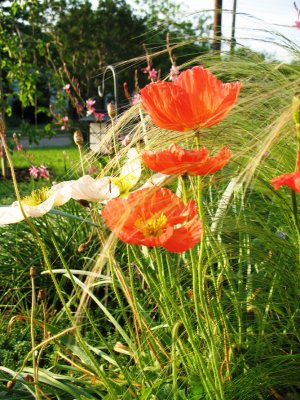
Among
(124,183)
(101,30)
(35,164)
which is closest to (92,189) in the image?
(124,183)

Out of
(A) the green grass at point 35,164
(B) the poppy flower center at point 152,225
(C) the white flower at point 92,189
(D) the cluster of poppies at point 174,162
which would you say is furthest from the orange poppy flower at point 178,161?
(A) the green grass at point 35,164

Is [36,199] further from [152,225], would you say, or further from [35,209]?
[152,225]

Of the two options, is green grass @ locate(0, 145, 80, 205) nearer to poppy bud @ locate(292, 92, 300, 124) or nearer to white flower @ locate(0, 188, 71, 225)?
white flower @ locate(0, 188, 71, 225)

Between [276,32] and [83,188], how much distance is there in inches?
23.0

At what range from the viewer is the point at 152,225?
2.87 ft

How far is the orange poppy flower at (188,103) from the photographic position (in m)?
0.83

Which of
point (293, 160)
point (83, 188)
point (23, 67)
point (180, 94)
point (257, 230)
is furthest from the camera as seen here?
point (23, 67)

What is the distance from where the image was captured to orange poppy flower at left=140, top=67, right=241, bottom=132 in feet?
2.73

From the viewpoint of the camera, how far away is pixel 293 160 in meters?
1.30

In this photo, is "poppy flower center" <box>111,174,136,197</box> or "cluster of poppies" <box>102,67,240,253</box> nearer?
"cluster of poppies" <box>102,67,240,253</box>

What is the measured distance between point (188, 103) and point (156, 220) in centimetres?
17

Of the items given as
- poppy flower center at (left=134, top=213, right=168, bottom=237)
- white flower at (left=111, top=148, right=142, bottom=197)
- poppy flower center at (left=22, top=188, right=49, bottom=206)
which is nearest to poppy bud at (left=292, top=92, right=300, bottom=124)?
poppy flower center at (left=134, top=213, right=168, bottom=237)

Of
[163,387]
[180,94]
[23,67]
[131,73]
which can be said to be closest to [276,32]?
[180,94]

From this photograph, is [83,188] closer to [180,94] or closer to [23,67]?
[180,94]
